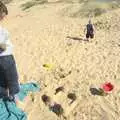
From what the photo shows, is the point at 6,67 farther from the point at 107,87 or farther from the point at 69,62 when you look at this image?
the point at 69,62

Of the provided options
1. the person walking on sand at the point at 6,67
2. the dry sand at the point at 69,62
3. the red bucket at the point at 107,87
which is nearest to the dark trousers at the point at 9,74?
the person walking on sand at the point at 6,67

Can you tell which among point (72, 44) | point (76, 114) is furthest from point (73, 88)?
point (72, 44)

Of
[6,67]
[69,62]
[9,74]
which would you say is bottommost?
[69,62]

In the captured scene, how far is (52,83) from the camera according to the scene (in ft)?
25.3

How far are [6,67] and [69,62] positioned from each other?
3.21 m

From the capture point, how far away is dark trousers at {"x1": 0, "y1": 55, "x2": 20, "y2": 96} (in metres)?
5.92

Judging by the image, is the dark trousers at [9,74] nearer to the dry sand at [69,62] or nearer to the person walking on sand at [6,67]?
the person walking on sand at [6,67]

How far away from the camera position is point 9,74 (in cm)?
Answer: 603

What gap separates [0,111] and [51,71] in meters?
2.31

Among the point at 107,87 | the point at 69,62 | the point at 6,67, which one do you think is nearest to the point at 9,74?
the point at 6,67

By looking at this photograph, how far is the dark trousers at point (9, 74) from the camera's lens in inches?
233

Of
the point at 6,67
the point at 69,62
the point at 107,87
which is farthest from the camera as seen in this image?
the point at 69,62

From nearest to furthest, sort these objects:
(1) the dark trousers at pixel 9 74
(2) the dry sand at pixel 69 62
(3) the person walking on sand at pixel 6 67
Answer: (3) the person walking on sand at pixel 6 67, (1) the dark trousers at pixel 9 74, (2) the dry sand at pixel 69 62

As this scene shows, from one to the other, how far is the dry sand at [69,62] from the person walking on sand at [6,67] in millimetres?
616
